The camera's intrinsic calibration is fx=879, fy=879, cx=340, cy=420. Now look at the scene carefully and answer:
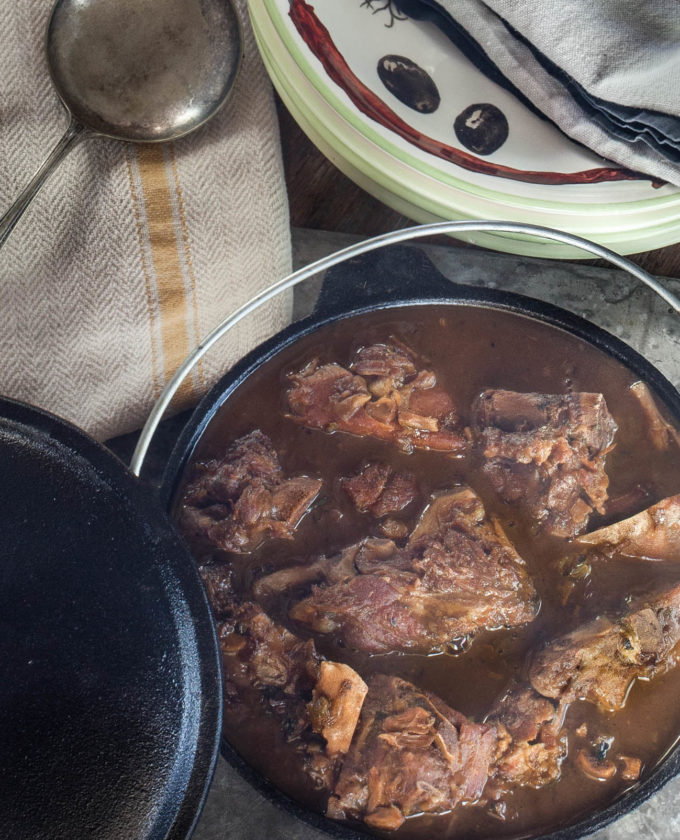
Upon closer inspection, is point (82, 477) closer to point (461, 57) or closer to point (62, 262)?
point (62, 262)

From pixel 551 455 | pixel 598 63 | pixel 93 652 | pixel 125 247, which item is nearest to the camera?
pixel 93 652

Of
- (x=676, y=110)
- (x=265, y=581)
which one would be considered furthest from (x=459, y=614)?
(x=676, y=110)

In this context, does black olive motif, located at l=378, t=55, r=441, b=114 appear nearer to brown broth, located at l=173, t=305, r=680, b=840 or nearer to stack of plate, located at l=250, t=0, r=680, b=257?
stack of plate, located at l=250, t=0, r=680, b=257

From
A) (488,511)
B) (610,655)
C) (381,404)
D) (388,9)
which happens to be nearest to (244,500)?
(381,404)

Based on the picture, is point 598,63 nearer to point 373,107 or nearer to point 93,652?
point 373,107

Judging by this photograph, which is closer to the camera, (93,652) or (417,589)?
(93,652)

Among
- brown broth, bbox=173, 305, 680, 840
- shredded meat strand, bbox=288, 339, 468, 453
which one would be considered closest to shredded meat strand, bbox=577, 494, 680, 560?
brown broth, bbox=173, 305, 680, 840
